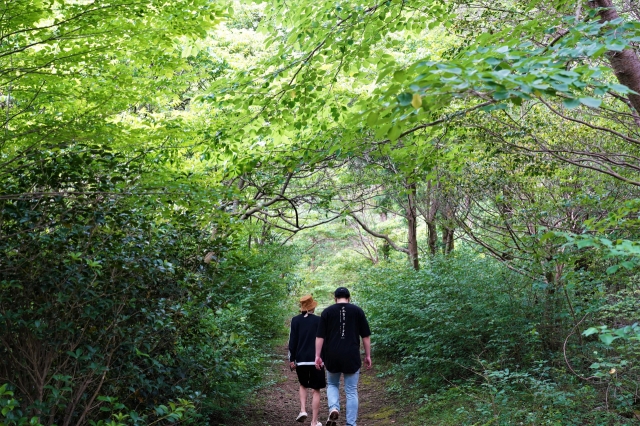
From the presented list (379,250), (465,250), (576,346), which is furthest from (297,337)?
(379,250)

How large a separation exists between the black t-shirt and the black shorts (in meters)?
0.73

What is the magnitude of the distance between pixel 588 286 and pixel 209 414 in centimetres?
541

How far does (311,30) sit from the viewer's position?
6688 mm

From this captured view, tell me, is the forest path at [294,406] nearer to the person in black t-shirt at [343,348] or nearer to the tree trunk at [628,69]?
the person in black t-shirt at [343,348]

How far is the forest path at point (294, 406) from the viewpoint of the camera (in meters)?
8.42

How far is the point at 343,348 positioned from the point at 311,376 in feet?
4.30

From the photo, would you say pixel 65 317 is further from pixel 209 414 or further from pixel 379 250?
pixel 379 250

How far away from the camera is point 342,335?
705cm

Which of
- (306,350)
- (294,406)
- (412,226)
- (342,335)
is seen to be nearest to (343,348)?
(342,335)

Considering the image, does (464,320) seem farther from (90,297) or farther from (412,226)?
(90,297)

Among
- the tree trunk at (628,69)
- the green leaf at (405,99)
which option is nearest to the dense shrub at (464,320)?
the tree trunk at (628,69)

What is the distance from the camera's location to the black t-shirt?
22.5ft

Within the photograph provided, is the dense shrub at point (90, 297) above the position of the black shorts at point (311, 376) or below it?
above

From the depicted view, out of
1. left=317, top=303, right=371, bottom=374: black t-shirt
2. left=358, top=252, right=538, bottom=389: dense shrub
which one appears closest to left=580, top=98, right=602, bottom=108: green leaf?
left=317, top=303, right=371, bottom=374: black t-shirt
